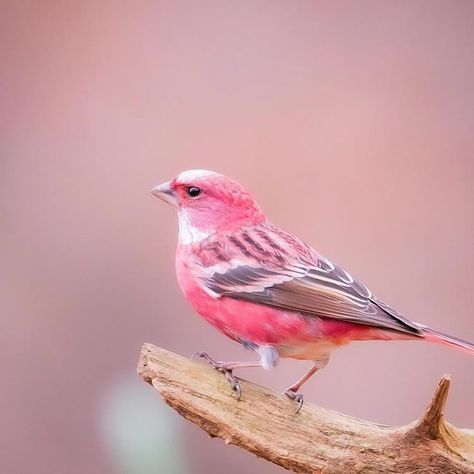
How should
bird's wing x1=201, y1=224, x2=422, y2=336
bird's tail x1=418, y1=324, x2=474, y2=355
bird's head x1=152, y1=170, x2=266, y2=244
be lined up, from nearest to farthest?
1. bird's tail x1=418, y1=324, x2=474, y2=355
2. bird's wing x1=201, y1=224, x2=422, y2=336
3. bird's head x1=152, y1=170, x2=266, y2=244

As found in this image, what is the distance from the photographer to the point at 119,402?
521cm

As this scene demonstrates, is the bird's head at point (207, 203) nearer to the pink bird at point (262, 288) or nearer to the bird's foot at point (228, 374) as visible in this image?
the pink bird at point (262, 288)

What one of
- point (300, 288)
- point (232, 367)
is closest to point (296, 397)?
point (232, 367)

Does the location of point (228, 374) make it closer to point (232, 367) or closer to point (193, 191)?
point (232, 367)

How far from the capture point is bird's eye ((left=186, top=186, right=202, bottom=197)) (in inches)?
140

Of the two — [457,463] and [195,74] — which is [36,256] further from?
[457,463]

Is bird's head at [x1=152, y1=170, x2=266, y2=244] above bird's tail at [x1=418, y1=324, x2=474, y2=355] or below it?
above

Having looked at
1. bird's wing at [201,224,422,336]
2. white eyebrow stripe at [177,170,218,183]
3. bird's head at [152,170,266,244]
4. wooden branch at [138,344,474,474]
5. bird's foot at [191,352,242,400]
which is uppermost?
white eyebrow stripe at [177,170,218,183]

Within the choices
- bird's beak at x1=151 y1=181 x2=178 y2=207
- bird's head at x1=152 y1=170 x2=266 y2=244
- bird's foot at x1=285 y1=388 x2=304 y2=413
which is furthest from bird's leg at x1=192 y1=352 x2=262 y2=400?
bird's beak at x1=151 y1=181 x2=178 y2=207

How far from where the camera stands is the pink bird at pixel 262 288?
3.24m

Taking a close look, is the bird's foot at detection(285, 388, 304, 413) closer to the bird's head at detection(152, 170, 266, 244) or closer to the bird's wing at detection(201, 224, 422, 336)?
the bird's wing at detection(201, 224, 422, 336)

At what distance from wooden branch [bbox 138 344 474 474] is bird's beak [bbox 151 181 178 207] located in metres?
0.68

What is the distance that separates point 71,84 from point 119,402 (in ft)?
7.58

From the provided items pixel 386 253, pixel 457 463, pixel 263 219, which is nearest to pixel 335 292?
pixel 263 219
